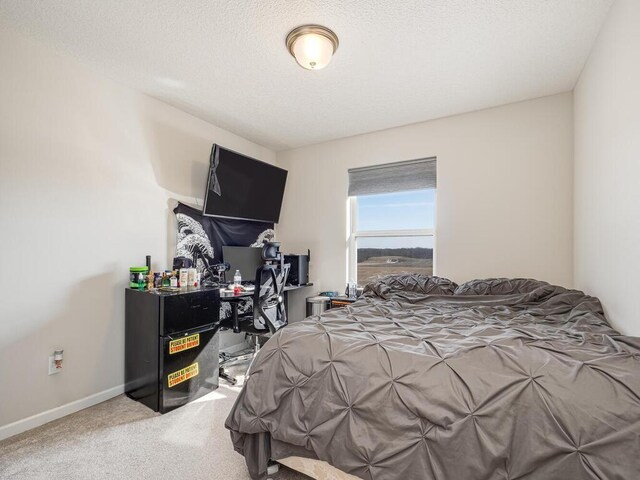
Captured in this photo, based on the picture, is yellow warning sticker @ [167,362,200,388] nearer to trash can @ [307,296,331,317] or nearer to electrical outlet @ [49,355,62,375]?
electrical outlet @ [49,355,62,375]

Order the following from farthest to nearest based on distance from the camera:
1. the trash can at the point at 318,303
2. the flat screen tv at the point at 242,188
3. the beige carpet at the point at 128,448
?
the trash can at the point at 318,303
the flat screen tv at the point at 242,188
the beige carpet at the point at 128,448

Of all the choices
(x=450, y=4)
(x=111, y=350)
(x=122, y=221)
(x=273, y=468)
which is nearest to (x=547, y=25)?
(x=450, y=4)

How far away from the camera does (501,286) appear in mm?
2604

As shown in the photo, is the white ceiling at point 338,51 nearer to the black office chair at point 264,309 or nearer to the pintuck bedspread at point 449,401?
the black office chair at point 264,309

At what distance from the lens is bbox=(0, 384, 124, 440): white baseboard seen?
78.2 inches

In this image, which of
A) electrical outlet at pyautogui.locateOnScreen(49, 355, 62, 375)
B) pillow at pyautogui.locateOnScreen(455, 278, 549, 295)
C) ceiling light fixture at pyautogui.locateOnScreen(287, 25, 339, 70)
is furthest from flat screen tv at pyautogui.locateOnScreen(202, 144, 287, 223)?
pillow at pyautogui.locateOnScreen(455, 278, 549, 295)

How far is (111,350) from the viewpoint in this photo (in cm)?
256

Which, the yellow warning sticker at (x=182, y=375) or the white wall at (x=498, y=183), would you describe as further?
the white wall at (x=498, y=183)

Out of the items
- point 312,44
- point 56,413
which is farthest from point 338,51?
point 56,413

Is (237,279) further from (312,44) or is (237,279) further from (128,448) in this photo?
(312,44)

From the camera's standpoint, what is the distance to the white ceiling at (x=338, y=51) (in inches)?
72.2

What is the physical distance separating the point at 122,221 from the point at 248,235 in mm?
1438

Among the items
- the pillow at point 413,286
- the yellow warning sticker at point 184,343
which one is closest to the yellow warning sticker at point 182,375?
the yellow warning sticker at point 184,343

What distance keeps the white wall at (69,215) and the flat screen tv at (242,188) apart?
1.46 feet
